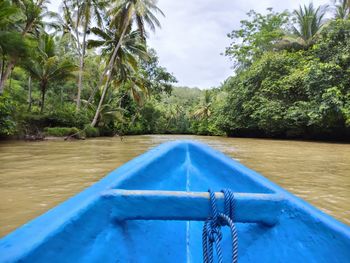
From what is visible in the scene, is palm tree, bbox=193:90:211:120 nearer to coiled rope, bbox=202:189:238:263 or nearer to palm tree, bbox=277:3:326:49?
palm tree, bbox=277:3:326:49

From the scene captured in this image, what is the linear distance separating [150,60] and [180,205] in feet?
57.1

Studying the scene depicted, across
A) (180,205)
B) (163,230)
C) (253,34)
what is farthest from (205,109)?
(180,205)

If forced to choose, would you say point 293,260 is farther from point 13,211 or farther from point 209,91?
point 209,91

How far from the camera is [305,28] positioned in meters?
18.2

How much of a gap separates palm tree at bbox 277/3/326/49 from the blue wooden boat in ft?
59.5

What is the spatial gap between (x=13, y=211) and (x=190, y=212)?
1.81 meters

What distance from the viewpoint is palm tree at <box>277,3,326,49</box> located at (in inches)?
687

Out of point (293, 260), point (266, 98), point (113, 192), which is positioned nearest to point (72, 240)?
point (113, 192)

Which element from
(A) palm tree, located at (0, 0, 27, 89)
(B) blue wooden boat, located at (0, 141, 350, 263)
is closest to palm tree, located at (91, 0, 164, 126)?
(A) palm tree, located at (0, 0, 27, 89)

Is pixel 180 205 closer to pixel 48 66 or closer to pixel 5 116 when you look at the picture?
pixel 5 116

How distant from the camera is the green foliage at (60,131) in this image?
12844 mm

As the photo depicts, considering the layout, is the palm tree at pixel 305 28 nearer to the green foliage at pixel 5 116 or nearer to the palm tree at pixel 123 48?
the palm tree at pixel 123 48

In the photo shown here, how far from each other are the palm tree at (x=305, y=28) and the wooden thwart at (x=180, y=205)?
60.0 ft

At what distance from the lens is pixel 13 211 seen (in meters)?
2.32
